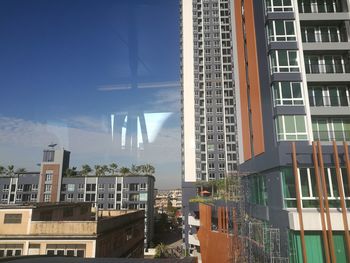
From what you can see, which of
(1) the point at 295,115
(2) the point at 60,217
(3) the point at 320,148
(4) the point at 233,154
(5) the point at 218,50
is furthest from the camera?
(5) the point at 218,50

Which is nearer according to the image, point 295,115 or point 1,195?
point 295,115

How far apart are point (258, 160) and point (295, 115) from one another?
2.53 m

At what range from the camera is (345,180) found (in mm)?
9859

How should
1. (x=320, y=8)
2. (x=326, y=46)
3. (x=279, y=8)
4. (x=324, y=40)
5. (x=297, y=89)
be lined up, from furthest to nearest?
(x=320, y=8), (x=324, y=40), (x=279, y=8), (x=326, y=46), (x=297, y=89)

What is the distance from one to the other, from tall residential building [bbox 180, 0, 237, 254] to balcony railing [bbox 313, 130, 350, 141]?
2340 cm

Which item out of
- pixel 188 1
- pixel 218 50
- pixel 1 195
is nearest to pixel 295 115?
pixel 218 50

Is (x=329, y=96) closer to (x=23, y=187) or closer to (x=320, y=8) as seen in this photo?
(x=320, y=8)

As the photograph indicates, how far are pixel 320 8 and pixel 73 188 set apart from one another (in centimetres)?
3752

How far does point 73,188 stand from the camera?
41219 mm

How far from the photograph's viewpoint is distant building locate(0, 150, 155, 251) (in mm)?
40156

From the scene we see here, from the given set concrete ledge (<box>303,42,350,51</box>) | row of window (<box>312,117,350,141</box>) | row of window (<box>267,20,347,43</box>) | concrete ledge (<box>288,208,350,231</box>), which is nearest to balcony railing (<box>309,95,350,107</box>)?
row of window (<box>312,117,350,141</box>)

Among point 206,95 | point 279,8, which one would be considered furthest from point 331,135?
point 206,95

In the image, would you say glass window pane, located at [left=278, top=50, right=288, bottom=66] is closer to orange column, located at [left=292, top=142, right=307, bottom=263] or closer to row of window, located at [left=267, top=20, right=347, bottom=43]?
row of window, located at [left=267, top=20, right=347, bottom=43]

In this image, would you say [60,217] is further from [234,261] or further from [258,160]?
[258,160]
